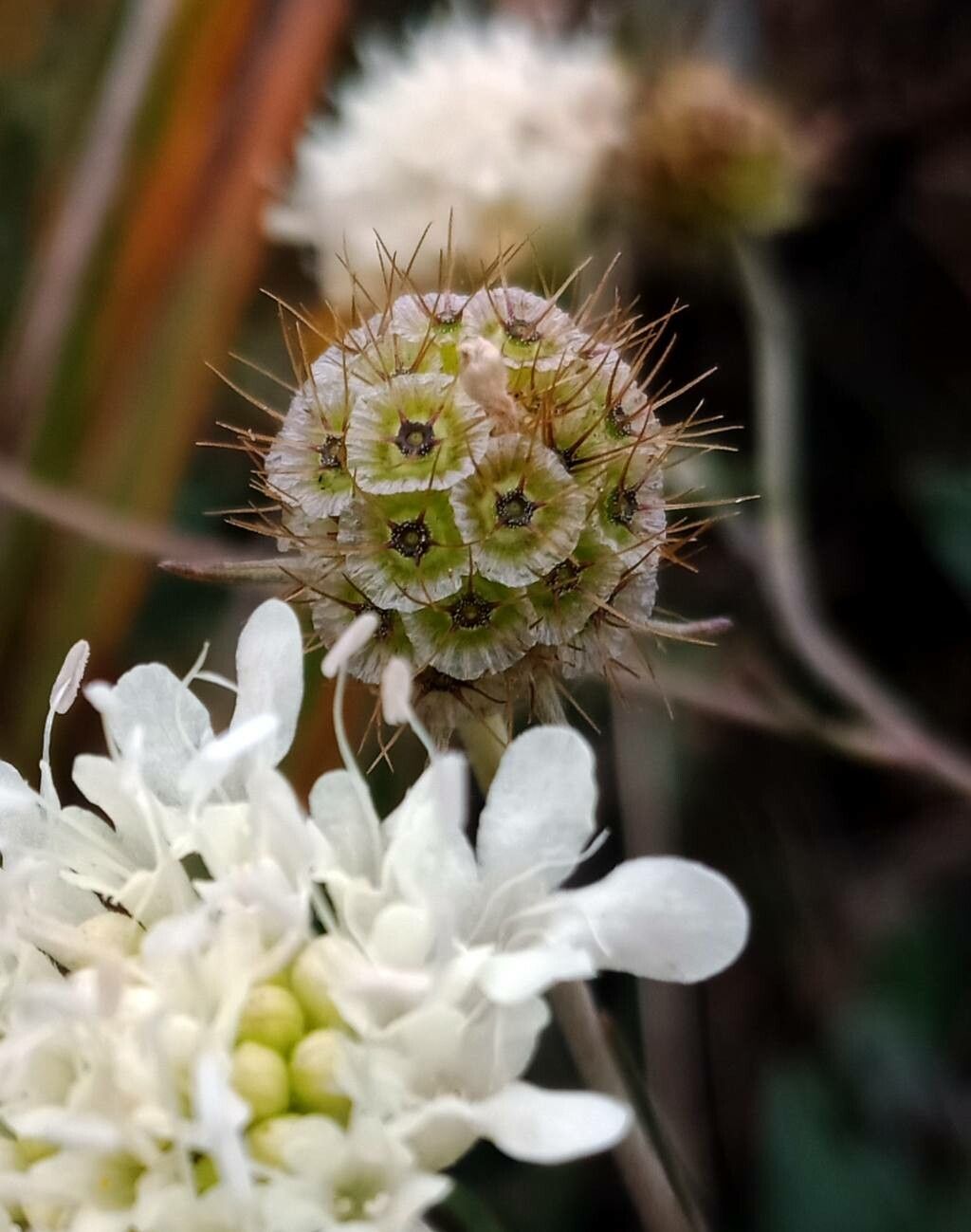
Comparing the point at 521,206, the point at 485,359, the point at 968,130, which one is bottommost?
the point at 485,359

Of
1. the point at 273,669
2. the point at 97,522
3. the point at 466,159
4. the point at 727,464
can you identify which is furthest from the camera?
the point at 727,464

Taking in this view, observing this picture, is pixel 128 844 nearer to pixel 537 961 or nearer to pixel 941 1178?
pixel 537 961

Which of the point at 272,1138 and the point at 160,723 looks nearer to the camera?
the point at 272,1138

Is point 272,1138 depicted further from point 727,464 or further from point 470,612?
point 727,464

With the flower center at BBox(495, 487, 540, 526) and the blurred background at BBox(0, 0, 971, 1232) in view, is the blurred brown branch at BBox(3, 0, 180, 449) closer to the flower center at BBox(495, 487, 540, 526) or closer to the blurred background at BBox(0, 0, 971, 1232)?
the blurred background at BBox(0, 0, 971, 1232)

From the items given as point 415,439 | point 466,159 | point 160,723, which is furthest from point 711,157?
point 160,723

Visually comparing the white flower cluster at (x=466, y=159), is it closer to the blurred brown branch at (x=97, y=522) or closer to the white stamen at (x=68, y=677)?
the blurred brown branch at (x=97, y=522)

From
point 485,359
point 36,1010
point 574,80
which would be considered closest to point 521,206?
point 574,80
